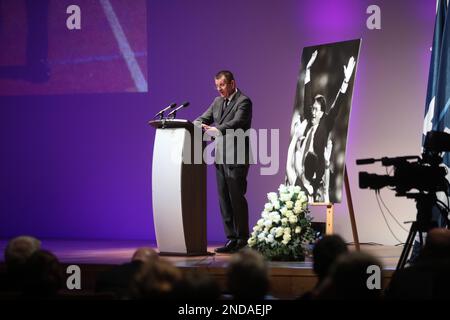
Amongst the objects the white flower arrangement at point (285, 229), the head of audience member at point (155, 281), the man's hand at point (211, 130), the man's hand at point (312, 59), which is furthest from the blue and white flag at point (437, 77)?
the head of audience member at point (155, 281)

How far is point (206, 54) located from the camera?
782 centimetres

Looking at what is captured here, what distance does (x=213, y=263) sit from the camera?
532 cm

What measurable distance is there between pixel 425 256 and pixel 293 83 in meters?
4.28

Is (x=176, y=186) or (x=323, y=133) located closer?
(x=176, y=186)

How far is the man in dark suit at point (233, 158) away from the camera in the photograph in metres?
6.09

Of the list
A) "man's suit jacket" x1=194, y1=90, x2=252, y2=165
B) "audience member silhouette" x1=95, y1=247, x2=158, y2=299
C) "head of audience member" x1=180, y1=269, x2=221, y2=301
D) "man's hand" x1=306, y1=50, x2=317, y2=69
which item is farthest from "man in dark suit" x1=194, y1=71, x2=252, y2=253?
"head of audience member" x1=180, y1=269, x2=221, y2=301

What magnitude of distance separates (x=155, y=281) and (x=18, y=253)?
1074mm

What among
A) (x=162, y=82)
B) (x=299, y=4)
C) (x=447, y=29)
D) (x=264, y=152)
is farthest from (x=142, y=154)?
(x=447, y=29)

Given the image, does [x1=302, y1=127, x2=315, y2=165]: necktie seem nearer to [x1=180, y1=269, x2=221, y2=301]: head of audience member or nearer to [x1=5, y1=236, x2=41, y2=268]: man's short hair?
[x1=5, y1=236, x2=41, y2=268]: man's short hair

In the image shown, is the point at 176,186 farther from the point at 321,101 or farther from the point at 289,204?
the point at 321,101

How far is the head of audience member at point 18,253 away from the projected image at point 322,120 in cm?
307

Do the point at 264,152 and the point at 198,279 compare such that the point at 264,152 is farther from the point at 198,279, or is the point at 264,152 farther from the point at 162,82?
the point at 198,279

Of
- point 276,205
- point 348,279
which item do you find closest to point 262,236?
point 276,205
